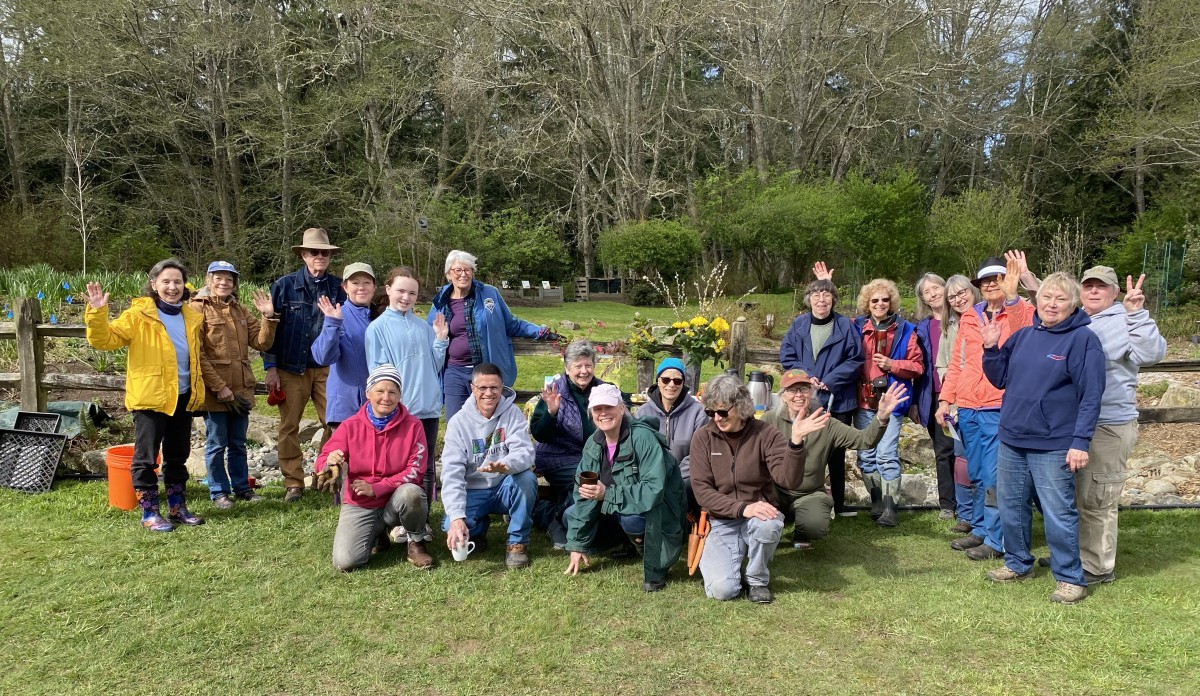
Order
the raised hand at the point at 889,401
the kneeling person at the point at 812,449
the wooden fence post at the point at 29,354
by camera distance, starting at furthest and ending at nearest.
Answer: the wooden fence post at the point at 29,354, the kneeling person at the point at 812,449, the raised hand at the point at 889,401

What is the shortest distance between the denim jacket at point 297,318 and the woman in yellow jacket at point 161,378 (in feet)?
1.66

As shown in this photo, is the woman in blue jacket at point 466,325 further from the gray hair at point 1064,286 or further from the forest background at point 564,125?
the forest background at point 564,125

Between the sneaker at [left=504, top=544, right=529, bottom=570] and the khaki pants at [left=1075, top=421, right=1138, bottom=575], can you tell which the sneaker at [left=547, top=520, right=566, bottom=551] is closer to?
the sneaker at [left=504, top=544, right=529, bottom=570]

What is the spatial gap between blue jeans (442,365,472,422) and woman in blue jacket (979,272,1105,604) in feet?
10.3

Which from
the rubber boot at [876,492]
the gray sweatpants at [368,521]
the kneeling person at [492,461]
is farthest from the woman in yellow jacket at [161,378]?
the rubber boot at [876,492]

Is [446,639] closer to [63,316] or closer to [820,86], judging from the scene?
[63,316]

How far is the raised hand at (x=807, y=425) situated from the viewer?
3729mm

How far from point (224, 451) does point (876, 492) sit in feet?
14.8

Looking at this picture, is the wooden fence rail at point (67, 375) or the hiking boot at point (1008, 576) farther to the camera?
the wooden fence rail at point (67, 375)

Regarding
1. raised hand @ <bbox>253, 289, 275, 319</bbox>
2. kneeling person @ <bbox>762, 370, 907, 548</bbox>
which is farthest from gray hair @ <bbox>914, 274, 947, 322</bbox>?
raised hand @ <bbox>253, 289, 275, 319</bbox>

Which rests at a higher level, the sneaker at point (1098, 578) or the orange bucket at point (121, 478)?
the orange bucket at point (121, 478)

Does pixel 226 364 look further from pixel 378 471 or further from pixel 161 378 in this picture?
pixel 378 471

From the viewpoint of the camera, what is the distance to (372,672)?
3.18 metres

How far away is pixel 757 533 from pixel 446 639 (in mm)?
1594
